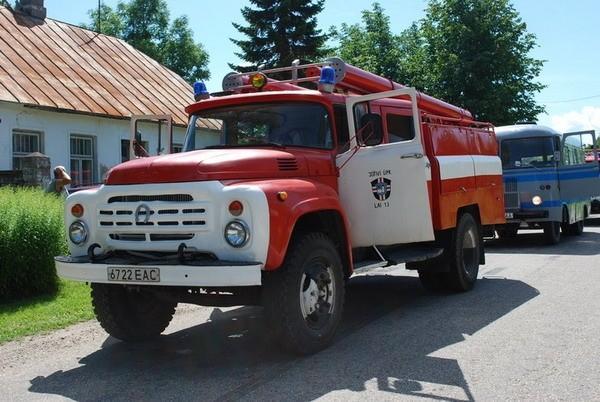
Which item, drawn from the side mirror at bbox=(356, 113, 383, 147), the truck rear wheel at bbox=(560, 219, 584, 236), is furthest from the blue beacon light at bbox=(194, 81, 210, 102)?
the truck rear wheel at bbox=(560, 219, 584, 236)

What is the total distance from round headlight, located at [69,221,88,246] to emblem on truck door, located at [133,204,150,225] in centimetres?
64

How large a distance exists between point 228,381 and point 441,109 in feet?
19.0

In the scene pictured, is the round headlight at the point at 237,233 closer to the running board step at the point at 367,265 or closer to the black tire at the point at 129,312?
the black tire at the point at 129,312

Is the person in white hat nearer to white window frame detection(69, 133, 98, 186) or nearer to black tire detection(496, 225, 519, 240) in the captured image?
white window frame detection(69, 133, 98, 186)

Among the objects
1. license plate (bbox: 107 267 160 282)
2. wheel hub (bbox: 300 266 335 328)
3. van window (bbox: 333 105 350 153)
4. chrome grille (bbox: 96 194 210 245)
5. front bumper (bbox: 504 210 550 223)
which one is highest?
van window (bbox: 333 105 350 153)

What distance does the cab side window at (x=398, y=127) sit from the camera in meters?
7.57

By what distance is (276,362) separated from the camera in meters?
5.46

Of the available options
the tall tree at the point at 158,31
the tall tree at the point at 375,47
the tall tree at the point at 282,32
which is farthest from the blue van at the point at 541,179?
the tall tree at the point at 158,31

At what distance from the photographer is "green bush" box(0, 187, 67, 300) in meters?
7.90

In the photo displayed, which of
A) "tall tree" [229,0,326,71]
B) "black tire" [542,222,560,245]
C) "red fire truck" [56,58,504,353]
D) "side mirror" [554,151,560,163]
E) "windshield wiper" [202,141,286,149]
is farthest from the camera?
"tall tree" [229,0,326,71]

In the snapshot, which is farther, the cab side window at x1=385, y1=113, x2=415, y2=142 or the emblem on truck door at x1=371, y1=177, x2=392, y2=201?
the cab side window at x1=385, y1=113, x2=415, y2=142

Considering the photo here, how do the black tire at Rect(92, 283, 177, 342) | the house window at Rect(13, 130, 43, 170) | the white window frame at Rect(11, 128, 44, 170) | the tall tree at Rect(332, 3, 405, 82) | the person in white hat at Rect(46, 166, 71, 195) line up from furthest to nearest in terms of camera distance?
the tall tree at Rect(332, 3, 405, 82), the house window at Rect(13, 130, 43, 170), the white window frame at Rect(11, 128, 44, 170), the person in white hat at Rect(46, 166, 71, 195), the black tire at Rect(92, 283, 177, 342)

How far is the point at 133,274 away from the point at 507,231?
42.0ft

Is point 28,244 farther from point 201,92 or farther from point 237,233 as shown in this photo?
point 237,233
